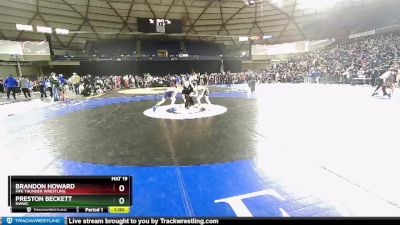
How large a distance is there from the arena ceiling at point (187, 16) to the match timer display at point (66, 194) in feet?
89.8

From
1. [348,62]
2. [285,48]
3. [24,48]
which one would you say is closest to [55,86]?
[24,48]

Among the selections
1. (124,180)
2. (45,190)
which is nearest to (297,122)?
(124,180)

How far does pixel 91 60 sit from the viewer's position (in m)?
28.0

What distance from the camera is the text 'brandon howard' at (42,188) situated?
1.95 metres

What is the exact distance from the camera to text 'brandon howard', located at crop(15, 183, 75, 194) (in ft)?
6.38

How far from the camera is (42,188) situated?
1.95m

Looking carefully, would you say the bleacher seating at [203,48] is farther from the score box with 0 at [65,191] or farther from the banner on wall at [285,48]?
the score box with 0 at [65,191]

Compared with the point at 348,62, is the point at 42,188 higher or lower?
lower

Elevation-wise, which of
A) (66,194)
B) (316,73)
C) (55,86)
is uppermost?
(316,73)

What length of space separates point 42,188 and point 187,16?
102ft

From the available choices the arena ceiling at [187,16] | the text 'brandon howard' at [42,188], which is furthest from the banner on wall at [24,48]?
the text 'brandon howard' at [42,188]

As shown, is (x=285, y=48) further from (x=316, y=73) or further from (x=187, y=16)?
(x=187, y=16)

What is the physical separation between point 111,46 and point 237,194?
3383cm

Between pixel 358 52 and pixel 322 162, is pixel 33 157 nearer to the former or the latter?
pixel 322 162
